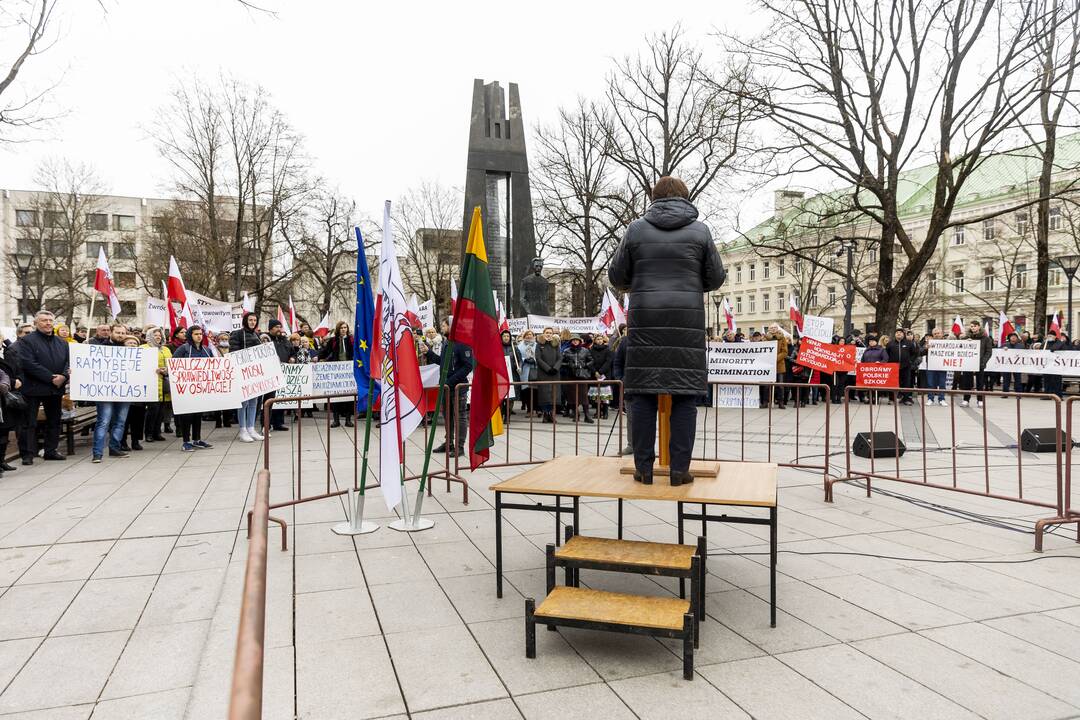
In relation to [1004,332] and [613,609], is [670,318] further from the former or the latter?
[1004,332]

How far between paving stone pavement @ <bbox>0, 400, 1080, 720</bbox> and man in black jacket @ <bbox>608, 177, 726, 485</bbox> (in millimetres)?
1020

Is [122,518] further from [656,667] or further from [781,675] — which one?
[781,675]

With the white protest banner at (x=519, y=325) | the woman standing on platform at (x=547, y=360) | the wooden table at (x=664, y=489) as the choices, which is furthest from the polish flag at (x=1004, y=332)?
the wooden table at (x=664, y=489)

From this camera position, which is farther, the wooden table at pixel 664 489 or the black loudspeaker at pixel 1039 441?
the black loudspeaker at pixel 1039 441

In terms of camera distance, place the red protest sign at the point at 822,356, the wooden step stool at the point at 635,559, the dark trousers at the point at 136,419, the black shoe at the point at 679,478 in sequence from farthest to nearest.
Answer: the red protest sign at the point at 822,356
the dark trousers at the point at 136,419
the black shoe at the point at 679,478
the wooden step stool at the point at 635,559

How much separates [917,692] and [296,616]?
320cm

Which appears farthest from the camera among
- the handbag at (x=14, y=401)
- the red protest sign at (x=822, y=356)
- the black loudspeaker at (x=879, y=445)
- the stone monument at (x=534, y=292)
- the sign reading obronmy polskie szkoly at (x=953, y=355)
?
the stone monument at (x=534, y=292)

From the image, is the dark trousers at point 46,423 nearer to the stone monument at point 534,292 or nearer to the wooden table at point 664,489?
the wooden table at point 664,489

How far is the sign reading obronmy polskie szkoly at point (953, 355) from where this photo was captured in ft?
61.9

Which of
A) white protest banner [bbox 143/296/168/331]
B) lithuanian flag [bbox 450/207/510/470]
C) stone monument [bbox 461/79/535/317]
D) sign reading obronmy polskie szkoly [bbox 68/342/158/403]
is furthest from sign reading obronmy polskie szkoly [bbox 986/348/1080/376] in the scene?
white protest banner [bbox 143/296/168/331]

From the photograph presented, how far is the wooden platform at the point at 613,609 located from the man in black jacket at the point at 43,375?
9.08m

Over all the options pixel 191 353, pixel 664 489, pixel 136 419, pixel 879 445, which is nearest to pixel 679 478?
pixel 664 489

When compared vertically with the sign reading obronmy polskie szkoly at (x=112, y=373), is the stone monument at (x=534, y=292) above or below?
above

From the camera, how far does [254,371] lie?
35.3 feet
